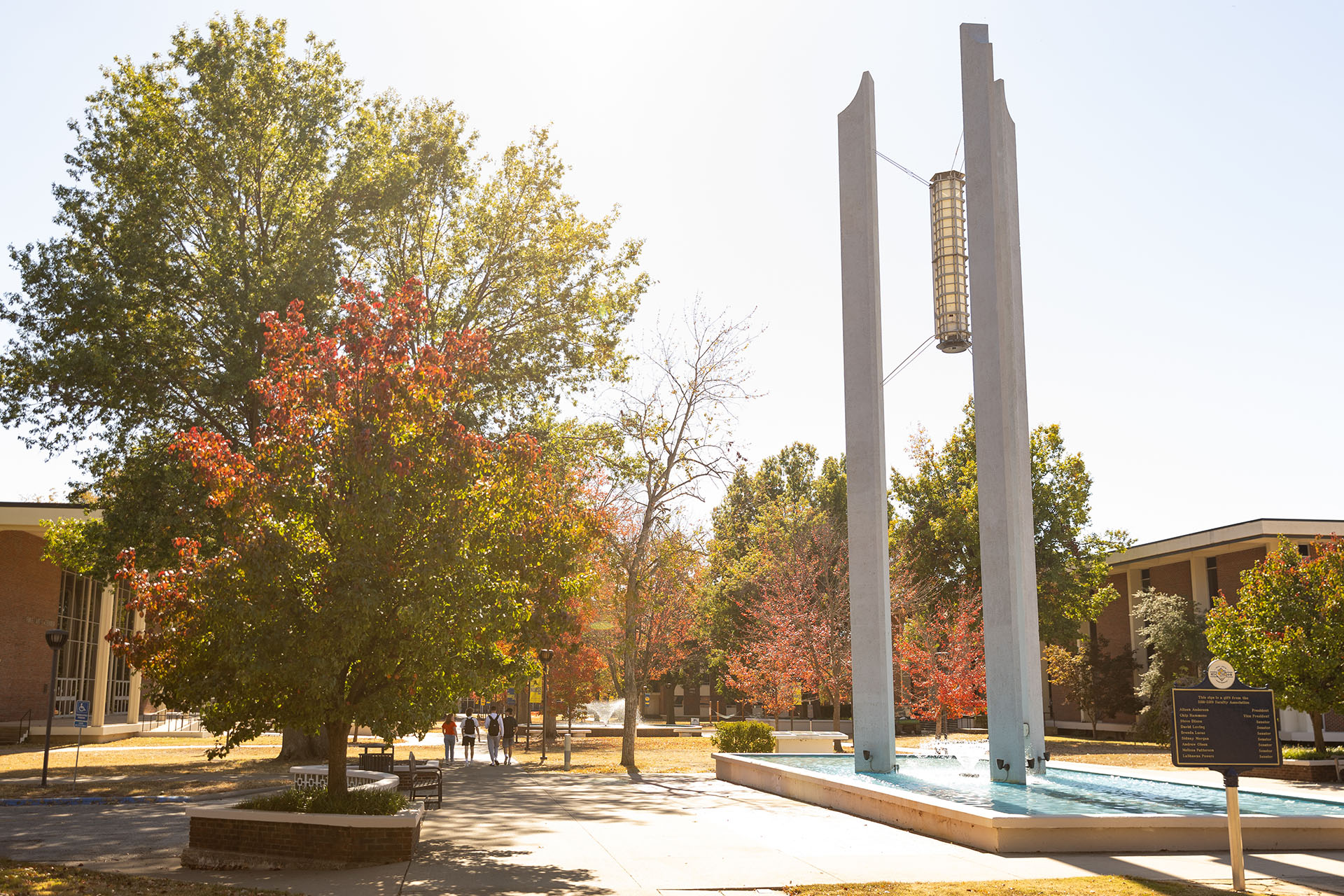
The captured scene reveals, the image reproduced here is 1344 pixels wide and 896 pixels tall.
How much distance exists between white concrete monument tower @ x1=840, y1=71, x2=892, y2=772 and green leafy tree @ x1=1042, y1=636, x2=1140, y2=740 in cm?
2891

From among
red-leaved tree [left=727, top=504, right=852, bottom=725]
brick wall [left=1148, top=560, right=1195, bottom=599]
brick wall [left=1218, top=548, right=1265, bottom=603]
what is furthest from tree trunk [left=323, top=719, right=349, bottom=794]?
brick wall [left=1148, top=560, right=1195, bottom=599]

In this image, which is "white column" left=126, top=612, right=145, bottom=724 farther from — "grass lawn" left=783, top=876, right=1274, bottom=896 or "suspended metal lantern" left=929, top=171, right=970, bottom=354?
"grass lawn" left=783, top=876, right=1274, bottom=896

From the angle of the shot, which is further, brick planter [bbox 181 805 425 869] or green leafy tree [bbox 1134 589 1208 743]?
green leafy tree [bbox 1134 589 1208 743]

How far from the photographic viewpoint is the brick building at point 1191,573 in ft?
122

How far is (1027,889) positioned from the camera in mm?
9617

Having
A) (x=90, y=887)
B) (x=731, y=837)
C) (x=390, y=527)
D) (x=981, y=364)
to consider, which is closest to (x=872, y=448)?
(x=981, y=364)

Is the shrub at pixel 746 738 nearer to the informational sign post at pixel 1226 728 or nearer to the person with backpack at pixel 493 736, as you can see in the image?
the person with backpack at pixel 493 736

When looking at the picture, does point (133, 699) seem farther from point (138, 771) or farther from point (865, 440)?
point (865, 440)

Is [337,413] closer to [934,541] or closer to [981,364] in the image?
[981,364]

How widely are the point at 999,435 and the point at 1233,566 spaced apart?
96.4 feet

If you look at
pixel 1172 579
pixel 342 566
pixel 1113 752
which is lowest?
pixel 1113 752

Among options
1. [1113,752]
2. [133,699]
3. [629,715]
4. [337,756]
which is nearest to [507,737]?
[629,715]

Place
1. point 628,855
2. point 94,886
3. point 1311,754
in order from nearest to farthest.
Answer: point 94,886, point 628,855, point 1311,754

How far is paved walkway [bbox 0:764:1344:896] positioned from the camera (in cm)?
1028
